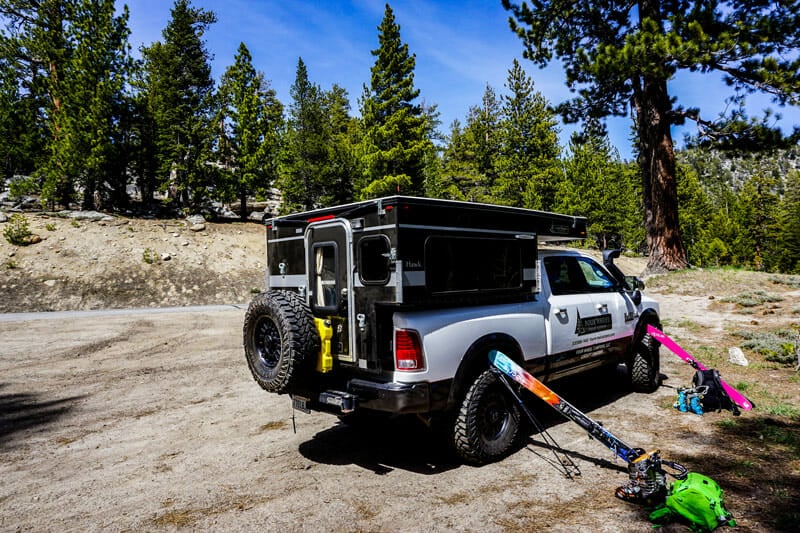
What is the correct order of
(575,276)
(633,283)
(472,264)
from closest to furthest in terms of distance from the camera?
(472,264)
(575,276)
(633,283)

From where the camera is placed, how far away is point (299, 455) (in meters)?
5.10

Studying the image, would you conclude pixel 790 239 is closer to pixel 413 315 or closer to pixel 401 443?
pixel 401 443

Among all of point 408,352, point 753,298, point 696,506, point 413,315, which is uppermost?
point 413,315

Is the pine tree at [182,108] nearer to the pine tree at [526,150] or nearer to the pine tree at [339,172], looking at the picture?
the pine tree at [339,172]

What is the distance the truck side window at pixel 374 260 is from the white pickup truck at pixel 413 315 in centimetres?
1

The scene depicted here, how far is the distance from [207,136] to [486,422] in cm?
2953

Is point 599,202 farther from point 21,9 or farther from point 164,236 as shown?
point 21,9

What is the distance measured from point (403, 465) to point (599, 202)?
48.7 metres

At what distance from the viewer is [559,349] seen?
5.71 metres

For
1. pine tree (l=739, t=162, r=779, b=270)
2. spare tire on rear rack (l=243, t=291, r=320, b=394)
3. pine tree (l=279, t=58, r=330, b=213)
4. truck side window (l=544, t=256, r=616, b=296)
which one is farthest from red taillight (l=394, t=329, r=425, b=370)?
pine tree (l=739, t=162, r=779, b=270)

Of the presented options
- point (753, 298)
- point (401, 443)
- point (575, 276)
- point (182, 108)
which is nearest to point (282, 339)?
point (401, 443)

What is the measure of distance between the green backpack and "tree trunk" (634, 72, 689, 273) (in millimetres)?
17181

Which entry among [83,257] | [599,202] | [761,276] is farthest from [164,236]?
[599,202]

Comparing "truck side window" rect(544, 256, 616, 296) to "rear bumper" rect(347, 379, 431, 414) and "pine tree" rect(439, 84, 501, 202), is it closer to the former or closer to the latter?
"rear bumper" rect(347, 379, 431, 414)
